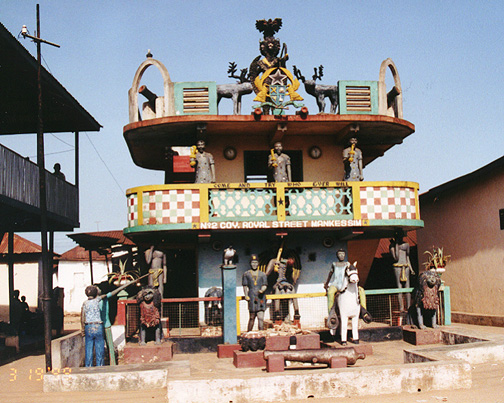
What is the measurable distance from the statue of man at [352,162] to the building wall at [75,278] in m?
23.2

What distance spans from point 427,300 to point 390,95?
6587 millimetres

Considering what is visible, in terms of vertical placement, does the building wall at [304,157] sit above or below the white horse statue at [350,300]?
above

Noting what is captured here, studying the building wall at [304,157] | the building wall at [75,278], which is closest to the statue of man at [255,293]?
the building wall at [304,157]

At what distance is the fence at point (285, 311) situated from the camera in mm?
14617

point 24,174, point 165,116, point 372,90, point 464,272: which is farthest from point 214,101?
point 464,272

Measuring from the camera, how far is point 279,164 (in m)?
17.0

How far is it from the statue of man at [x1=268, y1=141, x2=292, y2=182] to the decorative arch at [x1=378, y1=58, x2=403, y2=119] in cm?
308

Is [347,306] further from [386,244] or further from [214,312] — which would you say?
[386,244]

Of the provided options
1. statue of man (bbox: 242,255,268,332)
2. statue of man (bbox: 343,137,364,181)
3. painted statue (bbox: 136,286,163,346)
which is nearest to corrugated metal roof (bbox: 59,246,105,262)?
statue of man (bbox: 343,137,364,181)

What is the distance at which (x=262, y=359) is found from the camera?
40.0ft

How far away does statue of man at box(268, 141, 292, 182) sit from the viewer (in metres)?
16.9

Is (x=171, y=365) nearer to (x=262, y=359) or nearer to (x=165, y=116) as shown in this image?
(x=262, y=359)

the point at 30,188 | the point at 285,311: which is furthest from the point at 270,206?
the point at 30,188

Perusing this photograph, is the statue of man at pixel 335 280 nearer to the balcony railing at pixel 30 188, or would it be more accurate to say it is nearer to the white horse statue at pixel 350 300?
the white horse statue at pixel 350 300
